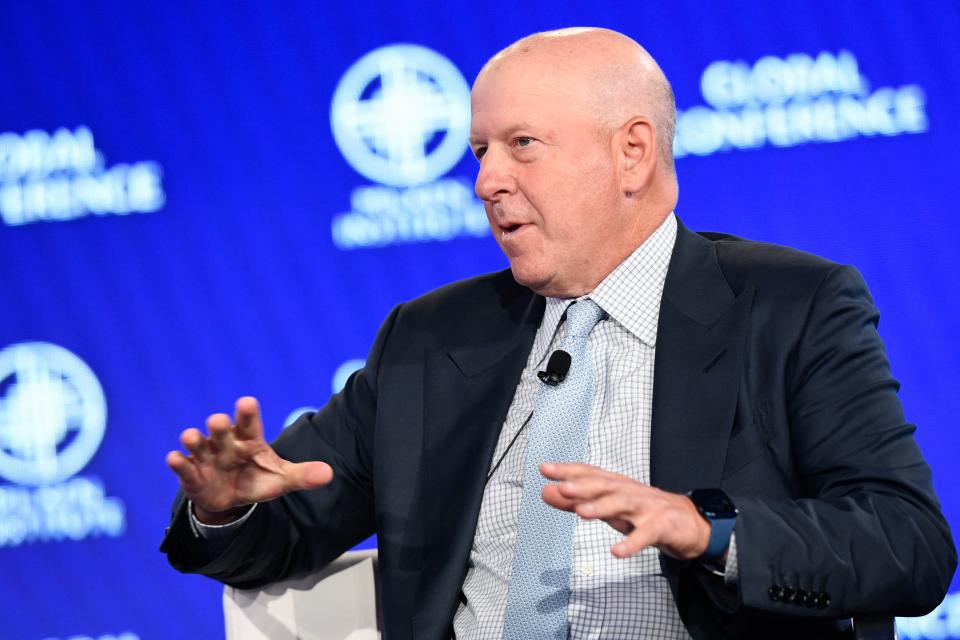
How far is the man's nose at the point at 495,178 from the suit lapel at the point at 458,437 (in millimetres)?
265

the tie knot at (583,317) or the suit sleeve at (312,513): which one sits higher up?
the tie knot at (583,317)

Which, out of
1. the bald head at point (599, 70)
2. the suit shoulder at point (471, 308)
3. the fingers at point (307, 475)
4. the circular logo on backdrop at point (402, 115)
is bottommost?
the fingers at point (307, 475)

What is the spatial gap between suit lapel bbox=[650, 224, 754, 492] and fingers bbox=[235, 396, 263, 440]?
63 cm

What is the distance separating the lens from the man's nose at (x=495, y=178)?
203 cm

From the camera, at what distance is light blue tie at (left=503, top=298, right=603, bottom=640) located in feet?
5.94

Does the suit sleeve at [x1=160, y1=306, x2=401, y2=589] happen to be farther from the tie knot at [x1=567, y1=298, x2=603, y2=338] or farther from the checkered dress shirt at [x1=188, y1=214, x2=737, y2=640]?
the tie knot at [x1=567, y1=298, x2=603, y2=338]

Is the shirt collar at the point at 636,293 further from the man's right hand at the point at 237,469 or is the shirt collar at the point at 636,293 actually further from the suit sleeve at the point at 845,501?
the man's right hand at the point at 237,469

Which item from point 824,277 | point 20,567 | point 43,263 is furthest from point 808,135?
point 20,567

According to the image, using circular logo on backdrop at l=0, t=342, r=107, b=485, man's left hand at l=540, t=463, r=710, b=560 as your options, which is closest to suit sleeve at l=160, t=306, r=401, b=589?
man's left hand at l=540, t=463, r=710, b=560

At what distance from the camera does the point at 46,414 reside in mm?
3227

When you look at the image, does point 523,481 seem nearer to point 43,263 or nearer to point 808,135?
point 808,135

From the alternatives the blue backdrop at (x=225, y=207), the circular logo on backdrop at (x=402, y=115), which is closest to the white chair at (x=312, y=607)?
the blue backdrop at (x=225, y=207)

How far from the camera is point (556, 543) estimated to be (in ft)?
6.02

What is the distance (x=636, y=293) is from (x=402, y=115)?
126 centimetres
